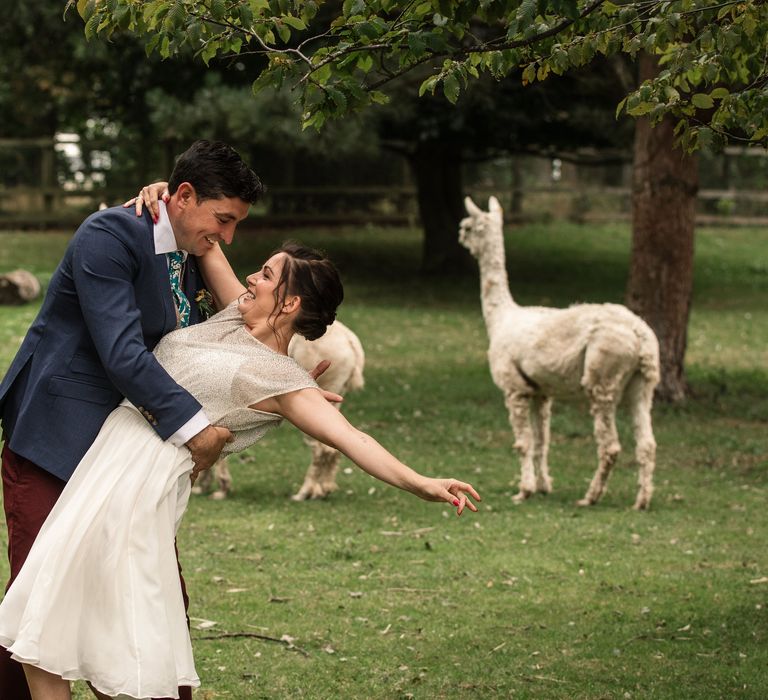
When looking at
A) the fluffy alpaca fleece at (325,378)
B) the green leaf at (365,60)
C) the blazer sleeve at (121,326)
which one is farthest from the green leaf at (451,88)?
the fluffy alpaca fleece at (325,378)

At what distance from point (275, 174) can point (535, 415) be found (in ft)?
60.9

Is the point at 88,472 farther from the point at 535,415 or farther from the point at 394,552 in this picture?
the point at 535,415

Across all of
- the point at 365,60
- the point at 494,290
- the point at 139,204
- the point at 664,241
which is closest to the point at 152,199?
the point at 139,204

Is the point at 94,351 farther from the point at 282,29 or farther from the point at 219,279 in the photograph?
the point at 282,29

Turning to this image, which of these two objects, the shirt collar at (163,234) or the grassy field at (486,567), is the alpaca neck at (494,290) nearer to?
the grassy field at (486,567)

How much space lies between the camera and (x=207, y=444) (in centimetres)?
374

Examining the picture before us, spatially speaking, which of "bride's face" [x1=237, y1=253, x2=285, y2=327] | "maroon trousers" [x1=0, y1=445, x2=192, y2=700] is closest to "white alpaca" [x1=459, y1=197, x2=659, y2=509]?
"bride's face" [x1=237, y1=253, x2=285, y2=327]

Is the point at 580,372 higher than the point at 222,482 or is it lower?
higher

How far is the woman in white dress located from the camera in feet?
11.8

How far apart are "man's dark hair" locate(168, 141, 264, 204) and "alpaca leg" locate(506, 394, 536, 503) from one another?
223 inches

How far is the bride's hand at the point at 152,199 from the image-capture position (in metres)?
3.92

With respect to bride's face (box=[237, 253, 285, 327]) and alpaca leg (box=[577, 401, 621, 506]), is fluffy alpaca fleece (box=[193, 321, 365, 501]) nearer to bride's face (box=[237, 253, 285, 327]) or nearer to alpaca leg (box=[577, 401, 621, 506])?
alpaca leg (box=[577, 401, 621, 506])

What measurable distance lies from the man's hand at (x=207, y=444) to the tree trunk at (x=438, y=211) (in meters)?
19.8

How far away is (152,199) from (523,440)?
568cm
